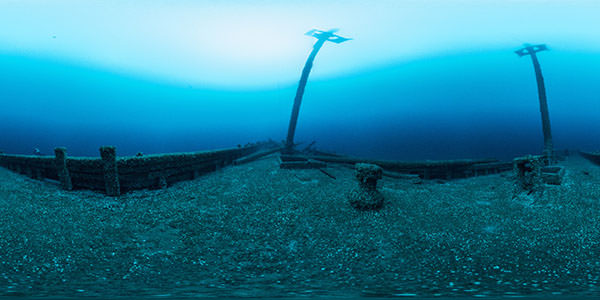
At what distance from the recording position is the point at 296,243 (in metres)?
6.03

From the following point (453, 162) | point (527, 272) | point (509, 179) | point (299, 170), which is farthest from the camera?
point (453, 162)

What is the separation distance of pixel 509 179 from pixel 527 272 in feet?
28.0

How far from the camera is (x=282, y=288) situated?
3.93 m

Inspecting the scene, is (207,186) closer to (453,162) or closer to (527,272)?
(527,272)

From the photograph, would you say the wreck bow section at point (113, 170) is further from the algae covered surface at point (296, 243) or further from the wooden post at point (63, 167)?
the algae covered surface at point (296, 243)

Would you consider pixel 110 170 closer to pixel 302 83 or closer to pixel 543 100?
pixel 302 83

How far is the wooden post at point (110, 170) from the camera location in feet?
29.5

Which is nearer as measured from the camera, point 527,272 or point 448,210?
point 527,272

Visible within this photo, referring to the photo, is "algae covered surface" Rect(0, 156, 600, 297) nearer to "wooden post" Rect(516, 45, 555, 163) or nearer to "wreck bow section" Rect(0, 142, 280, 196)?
"wreck bow section" Rect(0, 142, 280, 196)

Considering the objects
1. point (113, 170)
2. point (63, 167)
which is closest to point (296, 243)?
point (113, 170)

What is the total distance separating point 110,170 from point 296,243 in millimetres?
7337

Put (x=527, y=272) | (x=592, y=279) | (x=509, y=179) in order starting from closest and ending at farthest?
(x=592, y=279), (x=527, y=272), (x=509, y=179)

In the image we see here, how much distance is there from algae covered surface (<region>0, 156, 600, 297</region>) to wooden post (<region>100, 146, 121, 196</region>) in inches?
17.4

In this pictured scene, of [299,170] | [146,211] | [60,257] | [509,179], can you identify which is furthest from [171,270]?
[509,179]
